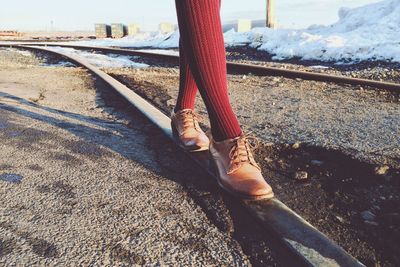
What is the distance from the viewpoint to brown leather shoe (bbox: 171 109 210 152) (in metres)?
1.76

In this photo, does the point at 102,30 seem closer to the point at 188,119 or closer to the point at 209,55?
the point at 188,119

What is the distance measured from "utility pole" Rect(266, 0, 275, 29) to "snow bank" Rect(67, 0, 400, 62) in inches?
68.3

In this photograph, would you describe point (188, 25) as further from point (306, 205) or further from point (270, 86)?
point (270, 86)

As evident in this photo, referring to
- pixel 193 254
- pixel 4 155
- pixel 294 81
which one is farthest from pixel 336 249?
pixel 294 81

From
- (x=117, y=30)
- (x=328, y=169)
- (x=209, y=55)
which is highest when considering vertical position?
(x=209, y=55)

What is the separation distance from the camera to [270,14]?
1623cm

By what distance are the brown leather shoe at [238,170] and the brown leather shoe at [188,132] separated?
0.72 ft

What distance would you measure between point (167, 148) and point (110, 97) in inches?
63.8

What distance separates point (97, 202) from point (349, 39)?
343 inches

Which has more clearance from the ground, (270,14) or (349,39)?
(270,14)

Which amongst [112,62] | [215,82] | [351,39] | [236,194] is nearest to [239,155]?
[236,194]

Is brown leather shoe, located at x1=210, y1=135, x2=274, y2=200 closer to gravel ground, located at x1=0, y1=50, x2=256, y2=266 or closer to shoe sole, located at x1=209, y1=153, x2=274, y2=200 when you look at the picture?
shoe sole, located at x1=209, y1=153, x2=274, y2=200

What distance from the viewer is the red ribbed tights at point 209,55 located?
1.43 metres

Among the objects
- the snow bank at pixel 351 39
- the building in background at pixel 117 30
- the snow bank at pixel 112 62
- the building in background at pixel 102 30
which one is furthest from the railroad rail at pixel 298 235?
the building in background at pixel 102 30
